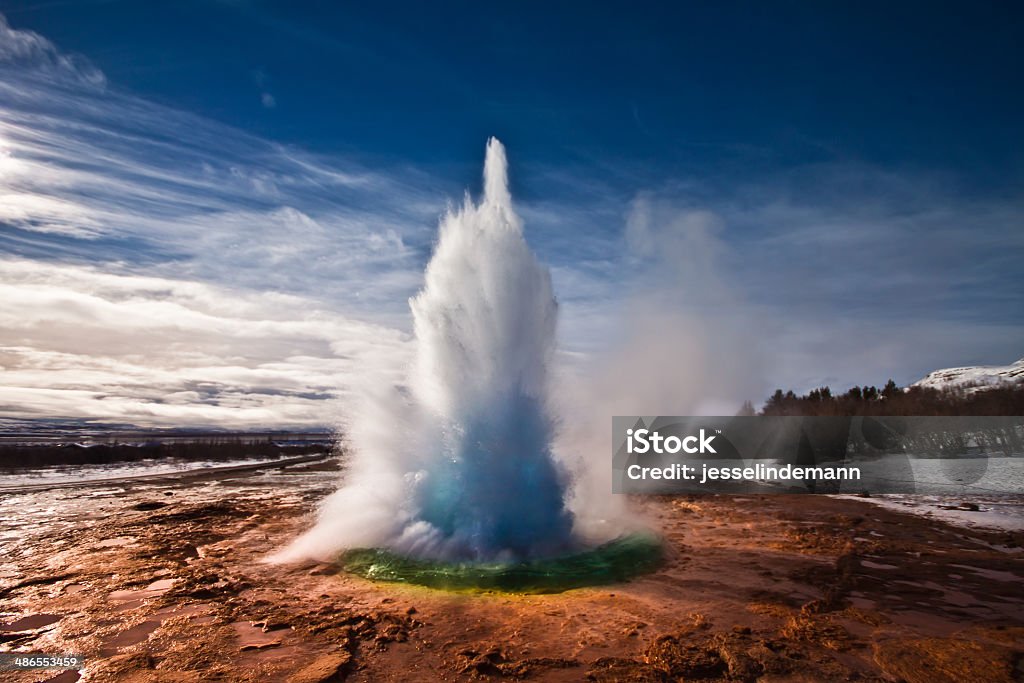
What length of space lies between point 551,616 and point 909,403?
78.8 meters

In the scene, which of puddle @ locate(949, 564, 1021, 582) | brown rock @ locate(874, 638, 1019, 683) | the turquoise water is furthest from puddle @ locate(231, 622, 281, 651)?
puddle @ locate(949, 564, 1021, 582)

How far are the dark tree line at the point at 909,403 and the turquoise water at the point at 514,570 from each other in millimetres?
68139

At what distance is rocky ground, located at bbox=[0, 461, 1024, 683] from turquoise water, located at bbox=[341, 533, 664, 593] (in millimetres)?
404

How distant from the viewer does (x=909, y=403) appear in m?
67.0

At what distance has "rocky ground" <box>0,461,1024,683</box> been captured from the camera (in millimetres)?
5750

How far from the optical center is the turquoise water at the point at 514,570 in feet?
28.4

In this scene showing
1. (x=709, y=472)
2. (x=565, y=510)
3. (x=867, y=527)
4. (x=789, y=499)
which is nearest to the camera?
(x=565, y=510)

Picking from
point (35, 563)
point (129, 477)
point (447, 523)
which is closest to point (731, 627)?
point (447, 523)

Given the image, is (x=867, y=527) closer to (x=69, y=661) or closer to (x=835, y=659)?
(x=835, y=659)

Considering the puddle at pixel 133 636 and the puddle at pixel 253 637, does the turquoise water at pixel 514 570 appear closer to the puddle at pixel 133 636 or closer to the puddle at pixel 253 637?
the puddle at pixel 253 637

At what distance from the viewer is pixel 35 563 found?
10516 millimetres

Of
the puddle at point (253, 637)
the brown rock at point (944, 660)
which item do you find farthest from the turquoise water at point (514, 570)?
the brown rock at point (944, 660)

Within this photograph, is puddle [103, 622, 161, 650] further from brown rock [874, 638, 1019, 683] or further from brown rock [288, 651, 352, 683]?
brown rock [874, 638, 1019, 683]

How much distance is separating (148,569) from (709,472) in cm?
2729
